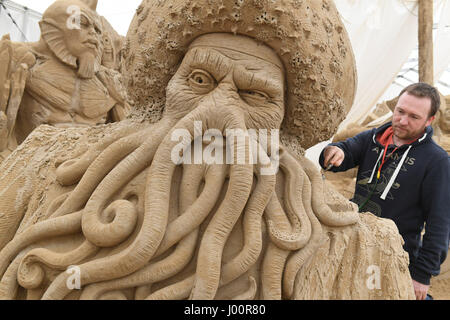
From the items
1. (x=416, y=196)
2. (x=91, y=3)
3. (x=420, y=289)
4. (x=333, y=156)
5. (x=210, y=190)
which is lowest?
(x=420, y=289)

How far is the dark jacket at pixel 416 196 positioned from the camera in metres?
1.62

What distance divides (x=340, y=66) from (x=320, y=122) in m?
0.21

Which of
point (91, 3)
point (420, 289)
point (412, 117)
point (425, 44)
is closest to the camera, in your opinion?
point (420, 289)

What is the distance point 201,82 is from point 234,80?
0.12 metres

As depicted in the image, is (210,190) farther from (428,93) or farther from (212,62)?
(428,93)

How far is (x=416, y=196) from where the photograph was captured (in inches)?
67.3

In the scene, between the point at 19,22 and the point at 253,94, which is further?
the point at 19,22

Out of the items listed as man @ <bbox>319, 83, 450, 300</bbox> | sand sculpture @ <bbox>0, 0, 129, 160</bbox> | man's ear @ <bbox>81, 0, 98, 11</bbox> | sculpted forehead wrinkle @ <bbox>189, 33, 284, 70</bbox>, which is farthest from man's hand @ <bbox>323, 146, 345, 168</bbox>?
man's ear @ <bbox>81, 0, 98, 11</bbox>

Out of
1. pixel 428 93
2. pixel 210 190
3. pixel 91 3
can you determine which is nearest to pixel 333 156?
pixel 428 93

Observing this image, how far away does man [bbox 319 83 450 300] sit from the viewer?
1.62 m

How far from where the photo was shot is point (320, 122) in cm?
142

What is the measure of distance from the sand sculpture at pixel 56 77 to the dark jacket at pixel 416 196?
2.89 m

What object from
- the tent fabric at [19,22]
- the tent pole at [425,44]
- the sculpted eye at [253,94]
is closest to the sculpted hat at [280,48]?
the sculpted eye at [253,94]
